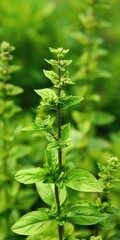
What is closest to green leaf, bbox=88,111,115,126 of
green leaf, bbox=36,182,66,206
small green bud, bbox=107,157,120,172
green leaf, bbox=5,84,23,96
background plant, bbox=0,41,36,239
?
background plant, bbox=0,41,36,239

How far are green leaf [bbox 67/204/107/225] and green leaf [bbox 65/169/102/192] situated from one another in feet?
0.30

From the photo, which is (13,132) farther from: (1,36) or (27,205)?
(1,36)

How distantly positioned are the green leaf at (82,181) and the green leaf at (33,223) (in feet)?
0.40

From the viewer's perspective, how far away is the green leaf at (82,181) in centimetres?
110

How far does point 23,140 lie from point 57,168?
807mm

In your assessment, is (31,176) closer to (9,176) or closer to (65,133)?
(65,133)

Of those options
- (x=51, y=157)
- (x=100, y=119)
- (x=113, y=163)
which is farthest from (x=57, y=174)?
(x=100, y=119)

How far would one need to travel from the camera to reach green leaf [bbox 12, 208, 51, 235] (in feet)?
3.76

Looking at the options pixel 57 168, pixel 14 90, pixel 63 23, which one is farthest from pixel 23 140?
pixel 63 23

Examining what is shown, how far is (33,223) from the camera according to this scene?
3.82 ft

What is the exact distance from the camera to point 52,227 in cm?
142

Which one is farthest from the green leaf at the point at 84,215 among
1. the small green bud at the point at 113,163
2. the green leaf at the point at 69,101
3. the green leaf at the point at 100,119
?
the green leaf at the point at 100,119

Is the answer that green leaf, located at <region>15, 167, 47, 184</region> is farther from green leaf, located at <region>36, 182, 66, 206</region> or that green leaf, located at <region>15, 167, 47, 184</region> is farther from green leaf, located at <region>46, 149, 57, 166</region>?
green leaf, located at <region>36, 182, 66, 206</region>

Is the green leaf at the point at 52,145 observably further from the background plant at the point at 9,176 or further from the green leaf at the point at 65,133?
the background plant at the point at 9,176
